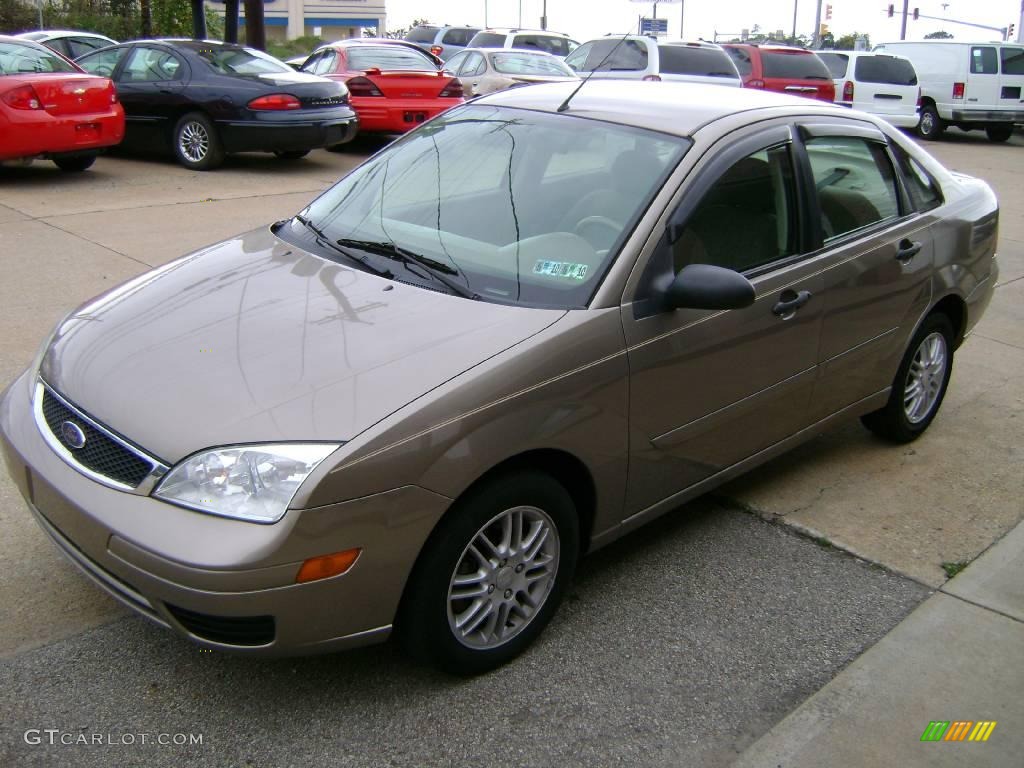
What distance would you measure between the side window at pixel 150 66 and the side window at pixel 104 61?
1.16 feet

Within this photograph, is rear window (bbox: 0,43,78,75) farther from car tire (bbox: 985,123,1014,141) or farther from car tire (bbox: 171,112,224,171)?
car tire (bbox: 985,123,1014,141)

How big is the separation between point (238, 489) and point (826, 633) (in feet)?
6.49

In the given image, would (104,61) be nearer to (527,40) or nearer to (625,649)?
(527,40)

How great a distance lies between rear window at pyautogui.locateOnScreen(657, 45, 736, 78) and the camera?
16.8 m

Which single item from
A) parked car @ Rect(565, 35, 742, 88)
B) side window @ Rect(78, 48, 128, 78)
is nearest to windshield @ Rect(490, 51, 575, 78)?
parked car @ Rect(565, 35, 742, 88)

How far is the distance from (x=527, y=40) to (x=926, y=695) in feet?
68.4

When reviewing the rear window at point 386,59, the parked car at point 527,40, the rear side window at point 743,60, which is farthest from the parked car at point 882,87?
the rear window at point 386,59

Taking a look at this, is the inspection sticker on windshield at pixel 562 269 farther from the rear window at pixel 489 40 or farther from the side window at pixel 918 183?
the rear window at pixel 489 40

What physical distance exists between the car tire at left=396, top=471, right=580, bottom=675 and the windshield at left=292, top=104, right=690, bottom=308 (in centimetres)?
65

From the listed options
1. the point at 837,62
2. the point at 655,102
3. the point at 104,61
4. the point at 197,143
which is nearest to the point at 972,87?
the point at 837,62

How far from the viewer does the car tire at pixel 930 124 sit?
20219 millimetres

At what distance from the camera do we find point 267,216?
945 centimetres

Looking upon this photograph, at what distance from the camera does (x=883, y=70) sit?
20.0 metres

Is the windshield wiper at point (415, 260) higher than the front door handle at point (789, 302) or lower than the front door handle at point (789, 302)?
higher
